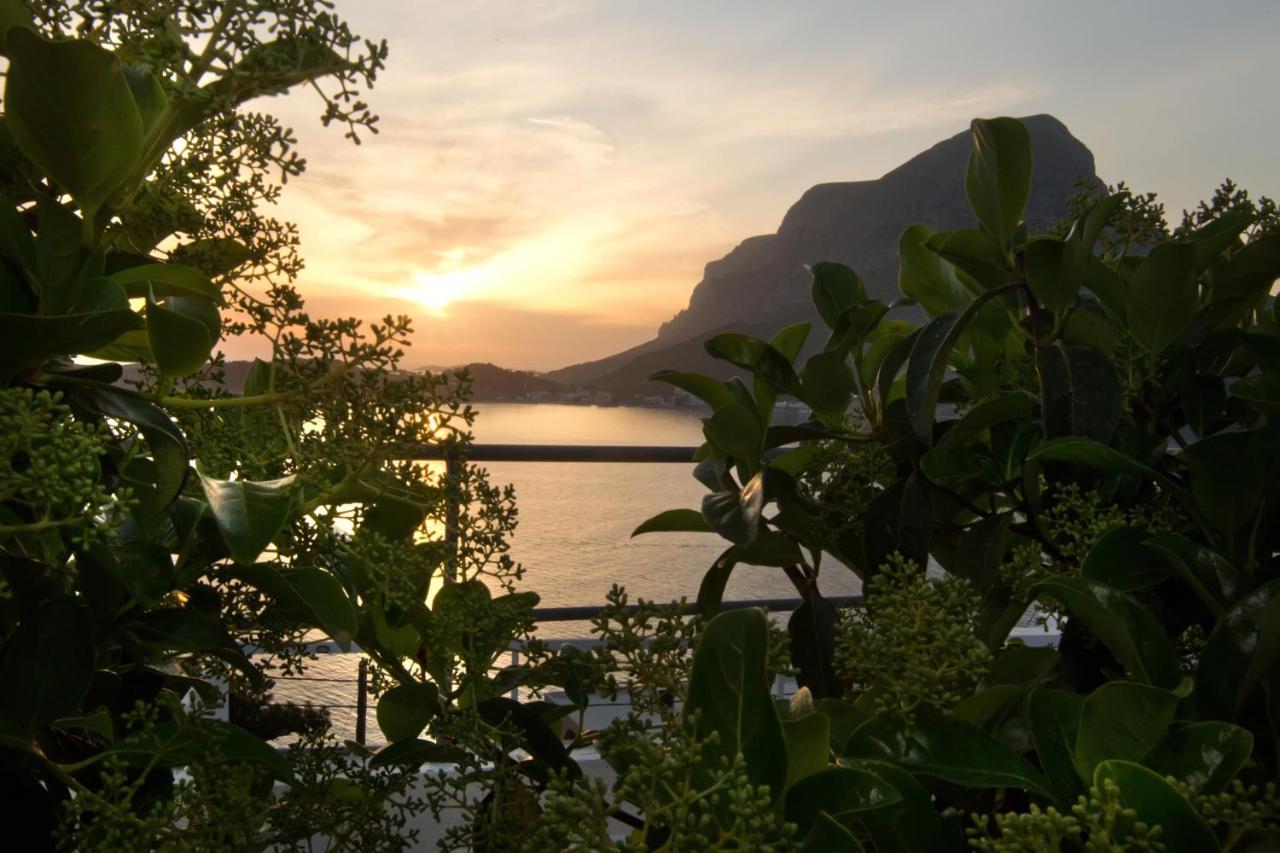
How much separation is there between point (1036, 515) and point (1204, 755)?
0.34 meters

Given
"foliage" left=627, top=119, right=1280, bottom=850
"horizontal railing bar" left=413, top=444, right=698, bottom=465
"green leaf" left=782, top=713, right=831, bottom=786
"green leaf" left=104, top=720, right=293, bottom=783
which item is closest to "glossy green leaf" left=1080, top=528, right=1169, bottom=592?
"foliage" left=627, top=119, right=1280, bottom=850

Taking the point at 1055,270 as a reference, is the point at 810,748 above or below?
below

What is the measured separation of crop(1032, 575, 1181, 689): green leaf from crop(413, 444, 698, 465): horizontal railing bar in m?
1.63

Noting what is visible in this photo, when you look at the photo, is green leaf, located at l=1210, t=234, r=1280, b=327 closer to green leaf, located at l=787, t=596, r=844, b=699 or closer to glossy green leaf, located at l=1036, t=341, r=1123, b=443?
glossy green leaf, located at l=1036, t=341, r=1123, b=443

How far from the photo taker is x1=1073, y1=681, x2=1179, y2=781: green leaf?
1.41 feet

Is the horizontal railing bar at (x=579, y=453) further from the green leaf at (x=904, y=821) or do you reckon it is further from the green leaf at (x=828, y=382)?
the green leaf at (x=904, y=821)

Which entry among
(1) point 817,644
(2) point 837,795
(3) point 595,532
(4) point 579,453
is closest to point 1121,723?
(2) point 837,795

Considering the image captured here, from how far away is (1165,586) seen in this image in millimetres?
659

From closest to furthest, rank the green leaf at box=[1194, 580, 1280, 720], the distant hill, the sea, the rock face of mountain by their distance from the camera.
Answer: the green leaf at box=[1194, 580, 1280, 720] → the distant hill → the sea → the rock face of mountain

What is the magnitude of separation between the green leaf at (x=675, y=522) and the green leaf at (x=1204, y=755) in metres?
0.54

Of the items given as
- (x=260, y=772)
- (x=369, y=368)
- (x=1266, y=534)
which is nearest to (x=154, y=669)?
(x=260, y=772)

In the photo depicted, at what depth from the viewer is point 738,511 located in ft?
2.56

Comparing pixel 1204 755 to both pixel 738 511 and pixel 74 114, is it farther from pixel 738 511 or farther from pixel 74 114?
pixel 74 114

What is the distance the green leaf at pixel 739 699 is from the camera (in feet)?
1.32
